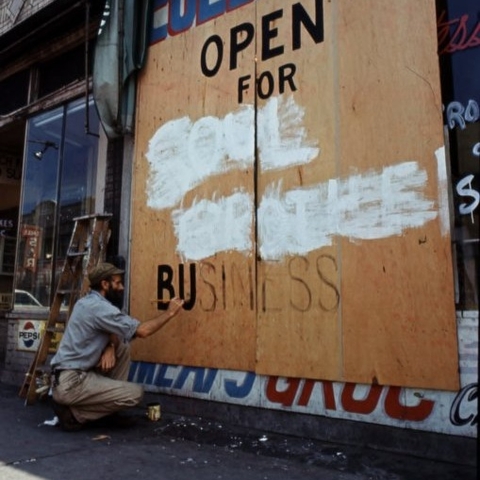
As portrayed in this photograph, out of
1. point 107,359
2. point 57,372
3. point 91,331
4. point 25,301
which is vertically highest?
point 25,301

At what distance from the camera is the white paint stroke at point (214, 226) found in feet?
16.4

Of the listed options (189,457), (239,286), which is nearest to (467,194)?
(239,286)

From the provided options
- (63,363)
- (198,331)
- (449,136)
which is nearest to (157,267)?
(198,331)

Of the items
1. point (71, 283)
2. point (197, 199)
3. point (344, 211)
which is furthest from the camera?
point (71, 283)

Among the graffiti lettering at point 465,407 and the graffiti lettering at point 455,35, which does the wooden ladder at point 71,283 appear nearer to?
the graffiti lettering at point 465,407

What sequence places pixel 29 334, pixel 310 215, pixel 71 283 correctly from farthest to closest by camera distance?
pixel 29 334
pixel 71 283
pixel 310 215

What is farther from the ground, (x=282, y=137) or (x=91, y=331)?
(x=282, y=137)

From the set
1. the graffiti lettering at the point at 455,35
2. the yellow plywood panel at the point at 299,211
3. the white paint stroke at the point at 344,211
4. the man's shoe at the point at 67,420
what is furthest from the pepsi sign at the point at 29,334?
the graffiti lettering at the point at 455,35

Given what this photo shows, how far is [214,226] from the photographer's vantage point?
524 centimetres

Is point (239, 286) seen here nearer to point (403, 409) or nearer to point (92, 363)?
point (92, 363)

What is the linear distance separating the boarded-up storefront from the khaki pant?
0.78 metres

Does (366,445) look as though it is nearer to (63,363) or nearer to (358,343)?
(358,343)

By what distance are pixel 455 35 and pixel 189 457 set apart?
12.2 feet

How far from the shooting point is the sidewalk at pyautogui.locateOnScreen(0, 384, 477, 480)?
3510 millimetres
